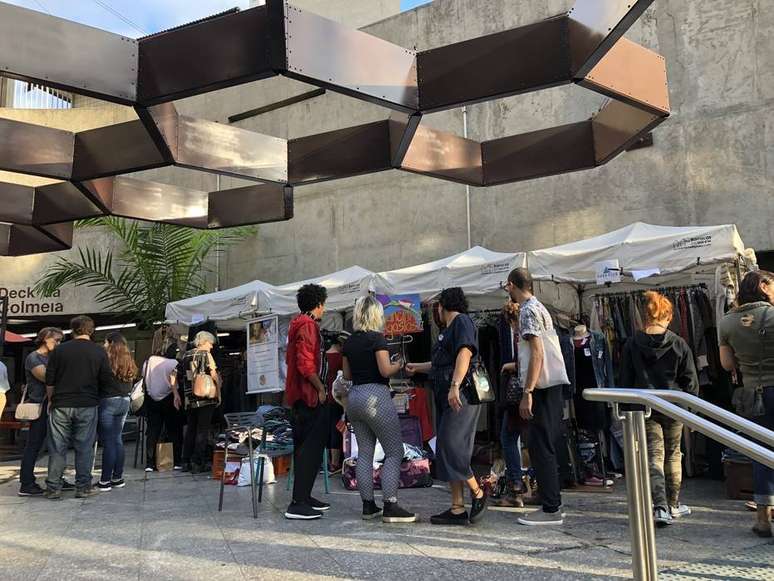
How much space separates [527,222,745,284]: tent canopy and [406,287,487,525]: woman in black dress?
2295 mm

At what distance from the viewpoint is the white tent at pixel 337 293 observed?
797 centimetres

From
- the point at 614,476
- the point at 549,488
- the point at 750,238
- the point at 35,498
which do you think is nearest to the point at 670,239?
the point at 614,476

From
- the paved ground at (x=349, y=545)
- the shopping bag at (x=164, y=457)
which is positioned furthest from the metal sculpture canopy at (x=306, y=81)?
the shopping bag at (x=164, y=457)

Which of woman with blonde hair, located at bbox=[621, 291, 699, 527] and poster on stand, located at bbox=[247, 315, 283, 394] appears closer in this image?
woman with blonde hair, located at bbox=[621, 291, 699, 527]

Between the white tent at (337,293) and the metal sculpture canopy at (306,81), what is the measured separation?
2.46 metres

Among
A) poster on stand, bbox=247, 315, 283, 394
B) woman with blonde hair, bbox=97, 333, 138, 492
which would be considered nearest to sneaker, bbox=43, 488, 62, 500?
woman with blonde hair, bbox=97, 333, 138, 492

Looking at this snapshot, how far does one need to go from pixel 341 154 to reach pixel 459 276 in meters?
2.27

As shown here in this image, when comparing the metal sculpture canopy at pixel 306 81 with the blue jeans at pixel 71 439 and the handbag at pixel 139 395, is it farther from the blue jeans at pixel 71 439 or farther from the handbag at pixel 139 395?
the handbag at pixel 139 395

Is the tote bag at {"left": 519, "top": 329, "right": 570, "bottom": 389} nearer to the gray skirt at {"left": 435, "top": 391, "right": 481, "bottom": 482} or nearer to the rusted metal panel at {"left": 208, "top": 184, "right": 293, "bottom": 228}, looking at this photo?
the gray skirt at {"left": 435, "top": 391, "right": 481, "bottom": 482}

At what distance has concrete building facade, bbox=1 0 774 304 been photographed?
9.48m

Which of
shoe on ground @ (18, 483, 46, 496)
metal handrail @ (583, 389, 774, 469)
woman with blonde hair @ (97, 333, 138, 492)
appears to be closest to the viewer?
metal handrail @ (583, 389, 774, 469)

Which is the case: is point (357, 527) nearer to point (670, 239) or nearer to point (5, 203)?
point (670, 239)

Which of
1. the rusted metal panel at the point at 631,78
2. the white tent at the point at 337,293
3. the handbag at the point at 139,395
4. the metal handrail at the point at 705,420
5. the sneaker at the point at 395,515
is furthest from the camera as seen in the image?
the handbag at the point at 139,395

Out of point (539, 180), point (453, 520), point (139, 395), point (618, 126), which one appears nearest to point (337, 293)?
point (139, 395)
